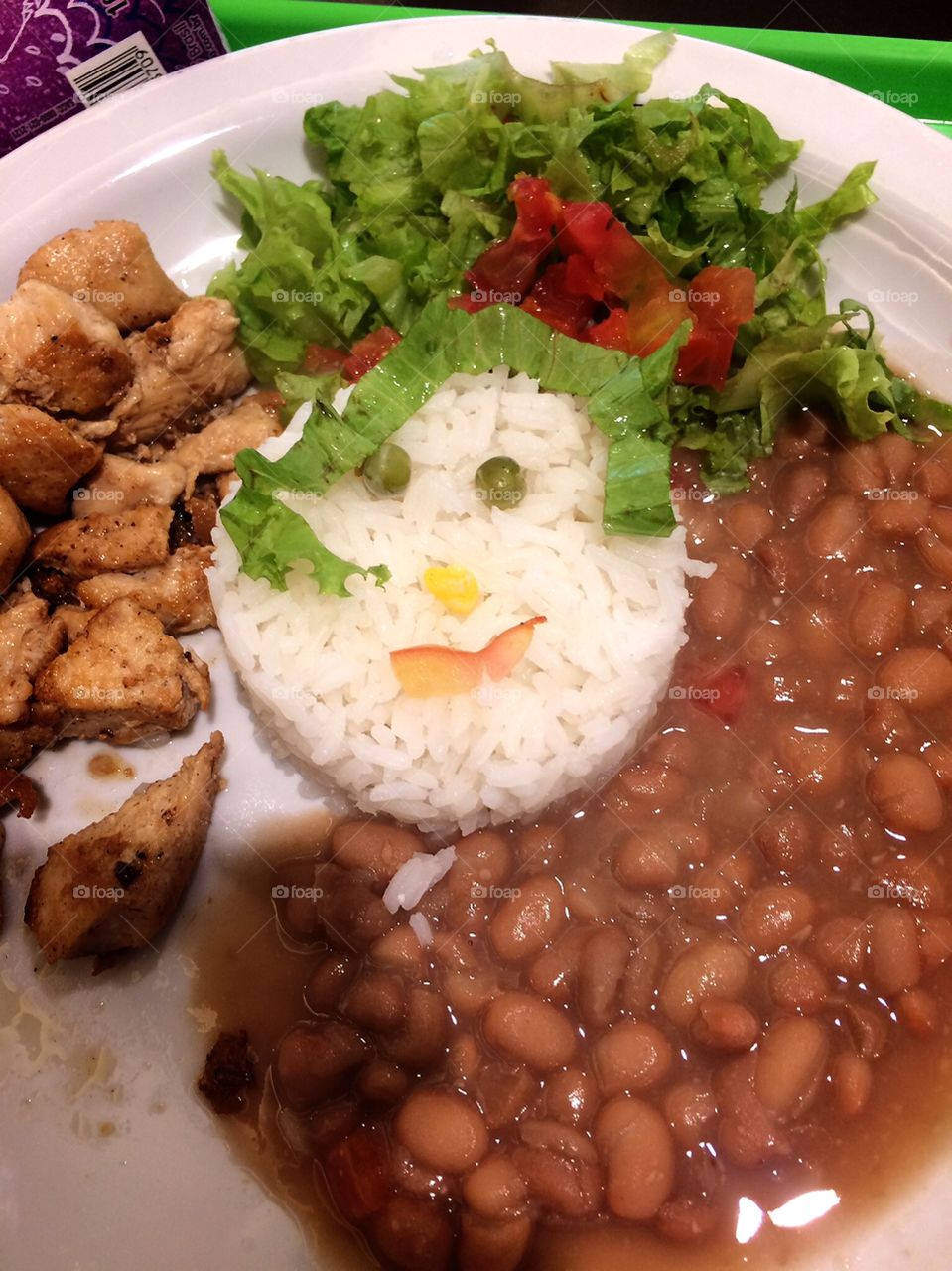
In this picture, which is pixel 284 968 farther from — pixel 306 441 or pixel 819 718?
pixel 819 718

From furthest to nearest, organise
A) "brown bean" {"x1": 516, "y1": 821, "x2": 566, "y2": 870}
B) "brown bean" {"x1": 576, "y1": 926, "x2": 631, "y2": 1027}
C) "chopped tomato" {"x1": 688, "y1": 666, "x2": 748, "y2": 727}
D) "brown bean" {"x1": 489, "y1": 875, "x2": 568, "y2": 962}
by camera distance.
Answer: "chopped tomato" {"x1": 688, "y1": 666, "x2": 748, "y2": 727}
"brown bean" {"x1": 516, "y1": 821, "x2": 566, "y2": 870}
"brown bean" {"x1": 489, "y1": 875, "x2": 568, "y2": 962}
"brown bean" {"x1": 576, "y1": 926, "x2": 631, "y2": 1027}

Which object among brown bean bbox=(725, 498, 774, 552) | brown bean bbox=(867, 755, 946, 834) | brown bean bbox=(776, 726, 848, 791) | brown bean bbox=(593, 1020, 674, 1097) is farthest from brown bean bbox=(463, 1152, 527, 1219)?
brown bean bbox=(725, 498, 774, 552)

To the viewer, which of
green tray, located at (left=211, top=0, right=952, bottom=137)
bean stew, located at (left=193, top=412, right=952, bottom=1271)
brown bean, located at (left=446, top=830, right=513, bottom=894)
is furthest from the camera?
green tray, located at (left=211, top=0, right=952, bottom=137)

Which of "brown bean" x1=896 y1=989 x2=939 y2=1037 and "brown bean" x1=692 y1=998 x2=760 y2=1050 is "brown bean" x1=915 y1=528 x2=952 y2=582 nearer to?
"brown bean" x1=896 y1=989 x2=939 y2=1037

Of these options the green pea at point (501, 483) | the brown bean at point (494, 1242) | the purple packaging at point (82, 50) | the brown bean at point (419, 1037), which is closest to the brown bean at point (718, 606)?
the green pea at point (501, 483)

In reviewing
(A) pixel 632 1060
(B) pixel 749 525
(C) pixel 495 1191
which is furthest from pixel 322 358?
(C) pixel 495 1191

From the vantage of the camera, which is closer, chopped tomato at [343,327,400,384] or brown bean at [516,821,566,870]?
brown bean at [516,821,566,870]

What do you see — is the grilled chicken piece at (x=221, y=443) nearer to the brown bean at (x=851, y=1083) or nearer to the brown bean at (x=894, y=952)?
the brown bean at (x=894, y=952)

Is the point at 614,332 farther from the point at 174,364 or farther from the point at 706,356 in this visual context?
the point at 174,364
